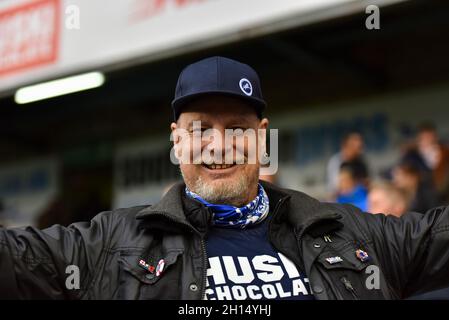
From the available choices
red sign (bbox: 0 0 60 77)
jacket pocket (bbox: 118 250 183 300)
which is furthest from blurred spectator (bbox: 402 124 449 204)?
jacket pocket (bbox: 118 250 183 300)

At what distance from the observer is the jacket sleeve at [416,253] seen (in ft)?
8.84

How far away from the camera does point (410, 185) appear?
645cm

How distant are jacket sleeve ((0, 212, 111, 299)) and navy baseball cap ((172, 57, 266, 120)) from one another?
2.03ft

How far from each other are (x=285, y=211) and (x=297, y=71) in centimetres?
539

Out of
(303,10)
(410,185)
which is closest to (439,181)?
(410,185)

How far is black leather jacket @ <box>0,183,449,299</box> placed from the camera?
7.83 ft

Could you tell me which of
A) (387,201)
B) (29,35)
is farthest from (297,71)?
(387,201)

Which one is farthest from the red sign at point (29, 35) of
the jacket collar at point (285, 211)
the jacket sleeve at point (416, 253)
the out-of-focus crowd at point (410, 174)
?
the jacket sleeve at point (416, 253)

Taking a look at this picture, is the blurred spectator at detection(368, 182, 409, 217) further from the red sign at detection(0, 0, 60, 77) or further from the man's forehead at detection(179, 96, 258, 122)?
the red sign at detection(0, 0, 60, 77)

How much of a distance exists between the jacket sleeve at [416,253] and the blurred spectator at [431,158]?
148 inches

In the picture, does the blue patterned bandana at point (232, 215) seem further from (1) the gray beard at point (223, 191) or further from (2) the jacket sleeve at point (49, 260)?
(2) the jacket sleeve at point (49, 260)

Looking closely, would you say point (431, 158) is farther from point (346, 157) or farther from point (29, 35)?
point (29, 35)

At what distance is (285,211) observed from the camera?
289cm
